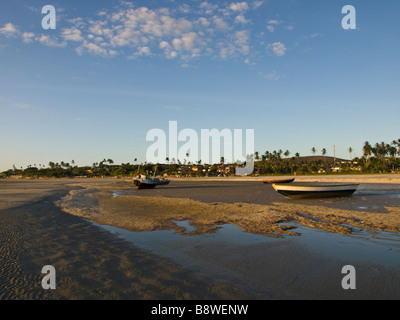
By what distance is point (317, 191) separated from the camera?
26.5 metres

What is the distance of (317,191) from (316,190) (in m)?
0.14

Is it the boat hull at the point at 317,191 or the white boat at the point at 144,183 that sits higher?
the boat hull at the point at 317,191

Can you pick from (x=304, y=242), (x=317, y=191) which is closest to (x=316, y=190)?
(x=317, y=191)

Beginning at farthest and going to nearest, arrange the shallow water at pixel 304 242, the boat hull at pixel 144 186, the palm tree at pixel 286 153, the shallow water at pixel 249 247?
the palm tree at pixel 286 153 → the boat hull at pixel 144 186 → the shallow water at pixel 304 242 → the shallow water at pixel 249 247

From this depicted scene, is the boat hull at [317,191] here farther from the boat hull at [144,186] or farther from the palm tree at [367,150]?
the palm tree at [367,150]

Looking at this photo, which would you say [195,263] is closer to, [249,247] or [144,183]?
[249,247]

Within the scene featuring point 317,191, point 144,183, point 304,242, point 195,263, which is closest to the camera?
point 195,263

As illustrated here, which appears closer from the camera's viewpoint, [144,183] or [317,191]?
[317,191]

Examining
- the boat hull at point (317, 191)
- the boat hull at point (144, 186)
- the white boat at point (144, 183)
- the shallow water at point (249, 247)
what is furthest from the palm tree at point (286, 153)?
the shallow water at point (249, 247)

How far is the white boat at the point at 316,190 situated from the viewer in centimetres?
2648
